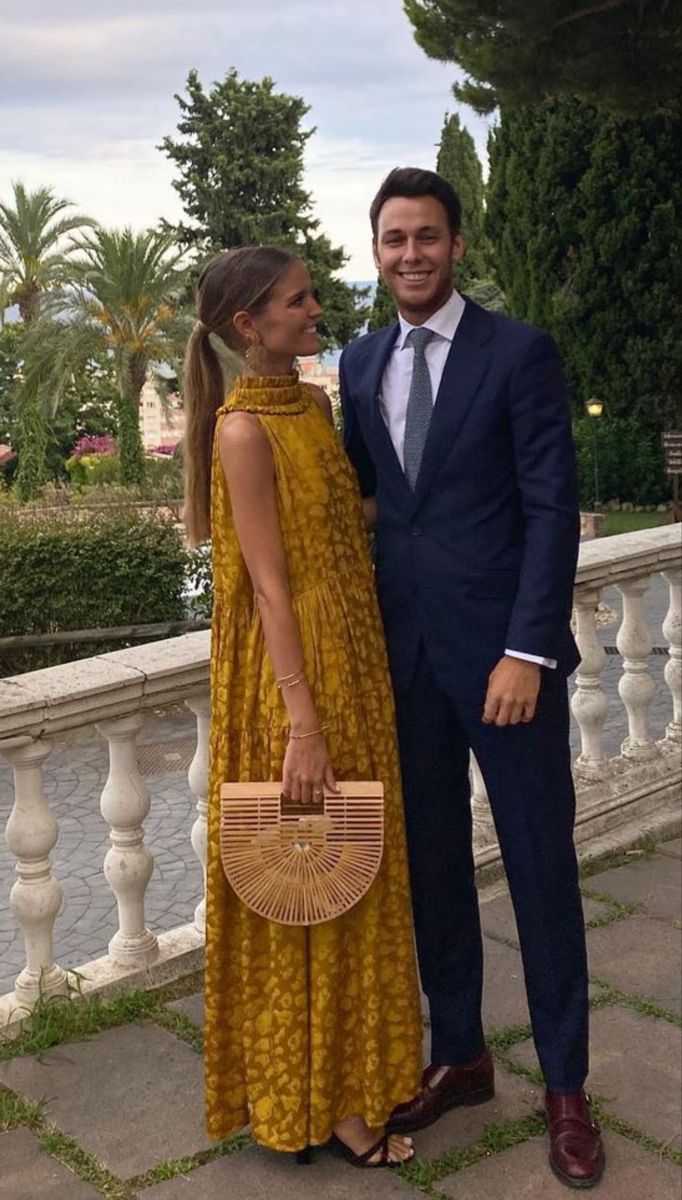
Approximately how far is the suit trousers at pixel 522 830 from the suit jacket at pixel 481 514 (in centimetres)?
8

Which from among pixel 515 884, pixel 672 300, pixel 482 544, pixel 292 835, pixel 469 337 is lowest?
pixel 515 884

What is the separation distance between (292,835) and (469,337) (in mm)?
967

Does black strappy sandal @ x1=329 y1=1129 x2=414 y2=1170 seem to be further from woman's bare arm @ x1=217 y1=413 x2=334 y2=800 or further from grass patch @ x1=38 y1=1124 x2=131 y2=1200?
woman's bare arm @ x1=217 y1=413 x2=334 y2=800

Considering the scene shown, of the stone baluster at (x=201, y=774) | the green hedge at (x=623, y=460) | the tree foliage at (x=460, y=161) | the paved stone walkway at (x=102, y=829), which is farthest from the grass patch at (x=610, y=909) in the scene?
the tree foliage at (x=460, y=161)

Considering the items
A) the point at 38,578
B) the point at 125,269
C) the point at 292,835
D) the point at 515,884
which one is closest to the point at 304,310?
the point at 292,835

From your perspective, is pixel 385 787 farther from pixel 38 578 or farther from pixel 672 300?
pixel 672 300

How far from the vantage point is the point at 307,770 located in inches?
90.1

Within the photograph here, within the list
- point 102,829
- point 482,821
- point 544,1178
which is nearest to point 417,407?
point 544,1178

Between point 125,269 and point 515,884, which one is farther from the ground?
point 125,269

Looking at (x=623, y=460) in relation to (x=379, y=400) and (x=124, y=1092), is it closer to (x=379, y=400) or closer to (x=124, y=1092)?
(x=379, y=400)

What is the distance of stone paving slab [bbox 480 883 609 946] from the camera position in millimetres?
3428

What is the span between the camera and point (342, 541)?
2.39m

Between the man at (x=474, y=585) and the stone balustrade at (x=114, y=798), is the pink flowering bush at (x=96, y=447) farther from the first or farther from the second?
the man at (x=474, y=585)

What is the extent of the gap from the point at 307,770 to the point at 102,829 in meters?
4.73
